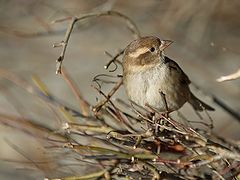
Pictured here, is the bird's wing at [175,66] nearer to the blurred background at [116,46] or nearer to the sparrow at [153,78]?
the sparrow at [153,78]

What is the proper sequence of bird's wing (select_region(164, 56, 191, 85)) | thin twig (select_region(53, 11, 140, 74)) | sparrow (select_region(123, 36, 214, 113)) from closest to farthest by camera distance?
thin twig (select_region(53, 11, 140, 74)) → sparrow (select_region(123, 36, 214, 113)) → bird's wing (select_region(164, 56, 191, 85))

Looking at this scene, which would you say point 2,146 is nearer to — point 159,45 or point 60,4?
point 60,4

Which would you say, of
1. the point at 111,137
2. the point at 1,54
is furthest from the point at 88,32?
the point at 111,137

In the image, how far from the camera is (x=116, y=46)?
24.1ft

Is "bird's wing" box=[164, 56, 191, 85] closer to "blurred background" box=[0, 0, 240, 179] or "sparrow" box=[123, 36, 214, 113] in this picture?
"sparrow" box=[123, 36, 214, 113]

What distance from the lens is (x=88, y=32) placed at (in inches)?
310

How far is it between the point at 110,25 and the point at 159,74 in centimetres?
438

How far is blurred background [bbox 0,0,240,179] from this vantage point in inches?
238

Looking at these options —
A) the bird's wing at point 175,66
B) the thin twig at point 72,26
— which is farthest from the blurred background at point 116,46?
the thin twig at point 72,26

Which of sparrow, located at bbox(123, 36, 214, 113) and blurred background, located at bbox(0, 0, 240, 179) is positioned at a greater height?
blurred background, located at bbox(0, 0, 240, 179)

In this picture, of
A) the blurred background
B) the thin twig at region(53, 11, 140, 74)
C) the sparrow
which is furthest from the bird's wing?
the blurred background

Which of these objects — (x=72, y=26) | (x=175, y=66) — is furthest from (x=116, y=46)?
(x=72, y=26)

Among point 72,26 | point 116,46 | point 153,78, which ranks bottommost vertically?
point 72,26

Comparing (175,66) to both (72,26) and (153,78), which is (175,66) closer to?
(153,78)
